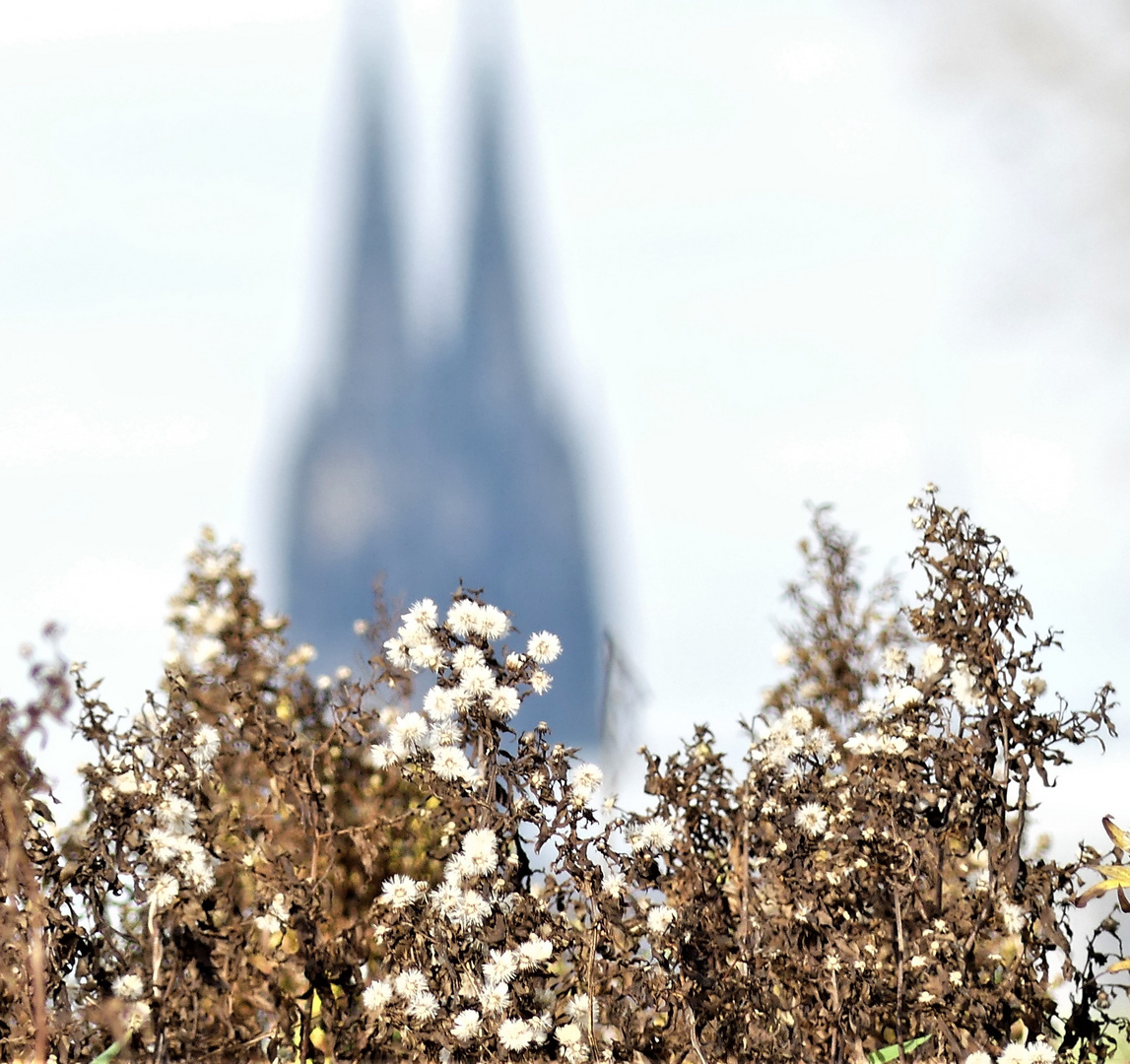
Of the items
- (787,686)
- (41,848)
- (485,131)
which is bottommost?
(41,848)

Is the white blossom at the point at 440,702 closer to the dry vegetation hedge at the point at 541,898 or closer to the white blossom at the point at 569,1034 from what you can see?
the dry vegetation hedge at the point at 541,898

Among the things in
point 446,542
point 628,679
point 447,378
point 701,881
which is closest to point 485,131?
point 447,378

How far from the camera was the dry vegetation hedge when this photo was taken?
12.7 feet

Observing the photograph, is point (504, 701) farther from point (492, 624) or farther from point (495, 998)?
point (495, 998)

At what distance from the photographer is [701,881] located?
4.80m

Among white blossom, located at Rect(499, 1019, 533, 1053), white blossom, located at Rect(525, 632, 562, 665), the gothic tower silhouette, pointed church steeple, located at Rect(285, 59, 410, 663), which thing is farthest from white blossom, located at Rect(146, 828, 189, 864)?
pointed church steeple, located at Rect(285, 59, 410, 663)

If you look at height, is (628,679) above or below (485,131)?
below

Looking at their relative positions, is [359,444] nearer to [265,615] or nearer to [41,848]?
[265,615]

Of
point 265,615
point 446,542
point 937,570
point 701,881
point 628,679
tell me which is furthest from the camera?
point 446,542

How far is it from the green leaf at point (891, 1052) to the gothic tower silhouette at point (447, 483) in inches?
306

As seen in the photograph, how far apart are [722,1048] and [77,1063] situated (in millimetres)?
1848

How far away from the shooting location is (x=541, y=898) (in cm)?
399

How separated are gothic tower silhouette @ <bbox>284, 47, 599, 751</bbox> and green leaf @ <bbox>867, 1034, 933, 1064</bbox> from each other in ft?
25.5

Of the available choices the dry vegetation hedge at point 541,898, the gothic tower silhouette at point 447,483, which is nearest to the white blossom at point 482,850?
the dry vegetation hedge at point 541,898
